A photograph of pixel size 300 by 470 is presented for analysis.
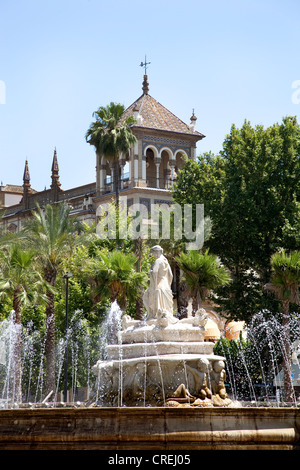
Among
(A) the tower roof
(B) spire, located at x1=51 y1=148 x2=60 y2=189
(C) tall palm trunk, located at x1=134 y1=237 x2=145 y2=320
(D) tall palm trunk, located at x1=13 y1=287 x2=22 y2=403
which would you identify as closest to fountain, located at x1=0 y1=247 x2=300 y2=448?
(D) tall palm trunk, located at x1=13 y1=287 x2=22 y2=403

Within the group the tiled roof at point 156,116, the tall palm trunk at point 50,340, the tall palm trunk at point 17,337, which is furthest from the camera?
the tiled roof at point 156,116

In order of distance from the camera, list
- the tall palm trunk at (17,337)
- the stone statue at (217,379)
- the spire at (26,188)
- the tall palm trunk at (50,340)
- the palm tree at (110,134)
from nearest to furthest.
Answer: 1. the stone statue at (217,379)
2. the tall palm trunk at (17,337)
3. the tall palm trunk at (50,340)
4. the palm tree at (110,134)
5. the spire at (26,188)

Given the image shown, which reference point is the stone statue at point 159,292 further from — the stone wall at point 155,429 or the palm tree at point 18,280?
the palm tree at point 18,280

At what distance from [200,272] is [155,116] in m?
26.2

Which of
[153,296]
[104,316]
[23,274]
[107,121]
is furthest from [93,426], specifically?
[107,121]

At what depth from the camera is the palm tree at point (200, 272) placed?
31.2m

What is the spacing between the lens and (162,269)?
697 inches

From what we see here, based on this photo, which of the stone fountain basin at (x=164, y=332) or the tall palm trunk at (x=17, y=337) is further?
the tall palm trunk at (x=17, y=337)

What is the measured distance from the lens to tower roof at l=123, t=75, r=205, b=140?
179 ft

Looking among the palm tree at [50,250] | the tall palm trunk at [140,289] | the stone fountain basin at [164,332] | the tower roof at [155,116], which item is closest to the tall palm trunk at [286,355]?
the tall palm trunk at [140,289]

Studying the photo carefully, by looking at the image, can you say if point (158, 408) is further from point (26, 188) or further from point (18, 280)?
point (26, 188)

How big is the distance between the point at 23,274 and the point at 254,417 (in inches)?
715

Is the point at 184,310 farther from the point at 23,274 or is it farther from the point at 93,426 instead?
the point at 93,426

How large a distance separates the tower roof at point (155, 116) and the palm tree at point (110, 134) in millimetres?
11276
